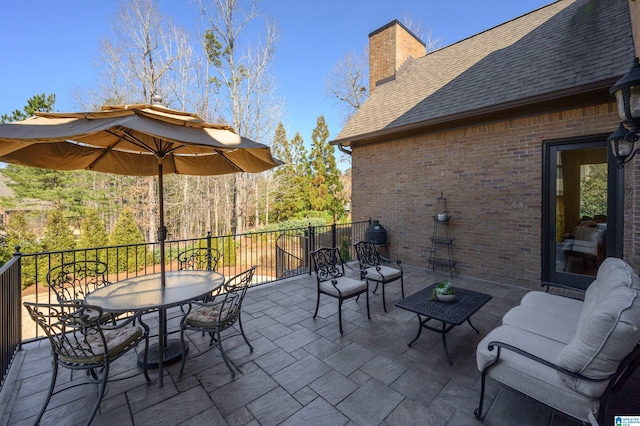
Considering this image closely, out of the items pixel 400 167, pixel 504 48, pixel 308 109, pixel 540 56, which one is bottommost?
pixel 400 167

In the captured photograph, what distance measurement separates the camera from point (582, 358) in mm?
1553

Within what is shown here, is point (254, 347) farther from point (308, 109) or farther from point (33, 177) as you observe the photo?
point (308, 109)

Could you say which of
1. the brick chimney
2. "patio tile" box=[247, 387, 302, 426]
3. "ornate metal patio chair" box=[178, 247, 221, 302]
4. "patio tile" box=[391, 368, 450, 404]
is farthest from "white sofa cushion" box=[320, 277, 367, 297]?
the brick chimney

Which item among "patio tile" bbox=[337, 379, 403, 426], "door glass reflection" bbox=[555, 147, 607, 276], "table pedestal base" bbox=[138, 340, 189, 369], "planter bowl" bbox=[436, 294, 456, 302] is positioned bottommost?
"patio tile" bbox=[337, 379, 403, 426]

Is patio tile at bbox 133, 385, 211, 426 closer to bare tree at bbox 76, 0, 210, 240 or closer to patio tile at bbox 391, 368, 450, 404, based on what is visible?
patio tile at bbox 391, 368, 450, 404

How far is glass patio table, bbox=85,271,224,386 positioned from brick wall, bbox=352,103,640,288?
4.71 metres

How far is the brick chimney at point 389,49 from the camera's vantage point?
8.46m

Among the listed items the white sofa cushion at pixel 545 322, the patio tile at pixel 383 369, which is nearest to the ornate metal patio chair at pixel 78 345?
the patio tile at pixel 383 369

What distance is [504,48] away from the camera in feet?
20.4

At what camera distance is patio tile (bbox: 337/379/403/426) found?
196 cm

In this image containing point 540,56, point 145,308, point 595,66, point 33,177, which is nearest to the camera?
point 145,308

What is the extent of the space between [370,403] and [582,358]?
1380 mm

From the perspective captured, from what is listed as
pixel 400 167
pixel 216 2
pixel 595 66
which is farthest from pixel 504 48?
pixel 216 2

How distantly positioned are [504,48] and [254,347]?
7.83 metres
